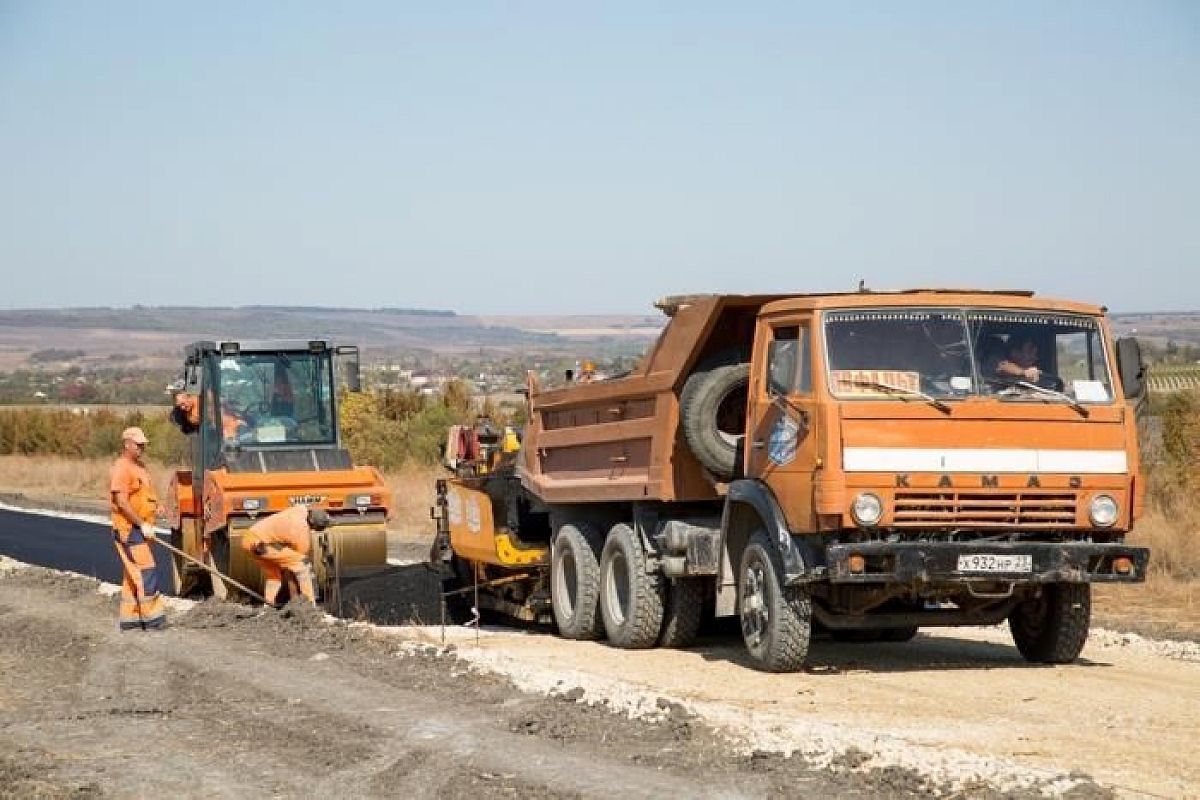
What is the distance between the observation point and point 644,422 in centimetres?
1348

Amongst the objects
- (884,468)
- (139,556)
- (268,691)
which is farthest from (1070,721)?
(139,556)

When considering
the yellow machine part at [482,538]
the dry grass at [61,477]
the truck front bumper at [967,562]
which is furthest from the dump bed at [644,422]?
the dry grass at [61,477]

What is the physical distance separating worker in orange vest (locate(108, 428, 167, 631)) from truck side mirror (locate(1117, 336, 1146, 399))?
7.64m

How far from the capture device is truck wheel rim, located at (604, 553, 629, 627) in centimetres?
1412

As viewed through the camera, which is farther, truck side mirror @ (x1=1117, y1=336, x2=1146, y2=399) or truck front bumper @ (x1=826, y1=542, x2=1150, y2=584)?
truck side mirror @ (x1=1117, y1=336, x2=1146, y2=399)

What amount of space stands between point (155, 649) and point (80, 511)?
23861 millimetres

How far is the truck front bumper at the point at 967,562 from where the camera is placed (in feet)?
35.9

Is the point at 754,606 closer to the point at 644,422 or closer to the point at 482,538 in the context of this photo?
the point at 644,422

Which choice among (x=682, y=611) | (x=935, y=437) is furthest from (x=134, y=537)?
(x=935, y=437)

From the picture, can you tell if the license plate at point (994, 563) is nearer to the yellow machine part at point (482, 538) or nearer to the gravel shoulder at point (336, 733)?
the gravel shoulder at point (336, 733)

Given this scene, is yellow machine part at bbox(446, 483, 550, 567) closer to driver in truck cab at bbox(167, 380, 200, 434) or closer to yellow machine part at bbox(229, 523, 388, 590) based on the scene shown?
yellow machine part at bbox(229, 523, 388, 590)

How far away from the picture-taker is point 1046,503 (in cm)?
1122

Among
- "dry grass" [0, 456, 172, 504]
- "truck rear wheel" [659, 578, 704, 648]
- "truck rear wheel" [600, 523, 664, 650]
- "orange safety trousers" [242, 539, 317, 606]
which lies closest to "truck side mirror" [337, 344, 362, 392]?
"orange safety trousers" [242, 539, 317, 606]

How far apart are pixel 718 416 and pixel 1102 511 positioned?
107 inches
